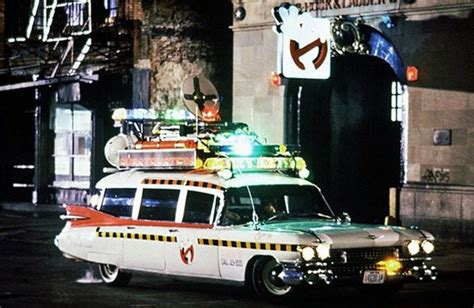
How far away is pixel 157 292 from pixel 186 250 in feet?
3.38

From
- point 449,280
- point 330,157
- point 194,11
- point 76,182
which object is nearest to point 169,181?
point 449,280

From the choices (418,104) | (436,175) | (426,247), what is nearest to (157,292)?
(426,247)

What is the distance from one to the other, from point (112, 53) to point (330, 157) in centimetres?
746

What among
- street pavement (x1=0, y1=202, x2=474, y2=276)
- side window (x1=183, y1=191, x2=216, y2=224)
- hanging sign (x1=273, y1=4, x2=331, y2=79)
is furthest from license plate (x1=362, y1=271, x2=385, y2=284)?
hanging sign (x1=273, y1=4, x2=331, y2=79)

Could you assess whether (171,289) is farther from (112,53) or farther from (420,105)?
(112,53)

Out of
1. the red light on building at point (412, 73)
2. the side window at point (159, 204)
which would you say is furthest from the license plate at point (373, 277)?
the red light on building at point (412, 73)

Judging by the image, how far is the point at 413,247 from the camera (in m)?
14.3

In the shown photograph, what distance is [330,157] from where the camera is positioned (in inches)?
1011

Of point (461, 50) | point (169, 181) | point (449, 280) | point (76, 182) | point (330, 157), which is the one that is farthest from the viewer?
point (76, 182)

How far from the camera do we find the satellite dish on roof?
17891mm

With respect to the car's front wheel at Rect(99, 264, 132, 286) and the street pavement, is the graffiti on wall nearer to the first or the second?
the street pavement

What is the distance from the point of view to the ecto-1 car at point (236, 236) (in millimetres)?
13828

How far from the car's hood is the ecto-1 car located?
0.5 inches

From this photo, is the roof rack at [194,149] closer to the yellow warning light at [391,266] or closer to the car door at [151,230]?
the car door at [151,230]
